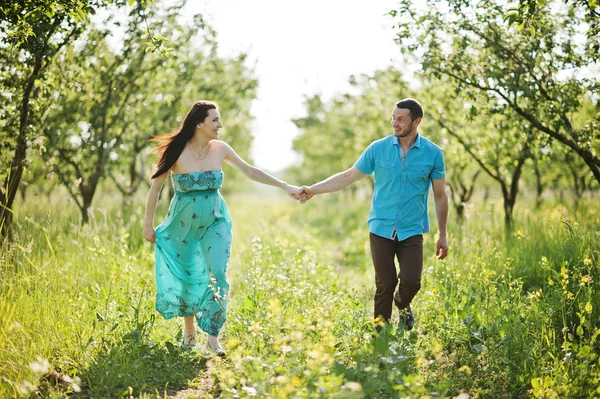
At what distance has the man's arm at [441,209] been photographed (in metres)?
5.77

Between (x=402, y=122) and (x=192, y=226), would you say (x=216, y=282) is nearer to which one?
(x=192, y=226)

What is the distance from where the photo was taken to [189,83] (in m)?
12.8

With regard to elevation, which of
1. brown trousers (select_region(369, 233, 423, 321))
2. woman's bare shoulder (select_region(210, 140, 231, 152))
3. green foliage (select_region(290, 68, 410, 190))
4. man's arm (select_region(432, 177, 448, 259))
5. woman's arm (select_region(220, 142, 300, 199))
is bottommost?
brown trousers (select_region(369, 233, 423, 321))

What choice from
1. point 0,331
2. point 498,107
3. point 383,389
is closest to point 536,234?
point 498,107

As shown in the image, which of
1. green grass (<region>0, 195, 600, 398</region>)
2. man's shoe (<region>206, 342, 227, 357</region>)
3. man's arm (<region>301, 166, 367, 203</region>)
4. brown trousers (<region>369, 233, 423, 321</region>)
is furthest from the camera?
man's arm (<region>301, 166, 367, 203</region>)

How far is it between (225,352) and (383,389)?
1658 mm

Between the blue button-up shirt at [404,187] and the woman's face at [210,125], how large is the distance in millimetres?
1698

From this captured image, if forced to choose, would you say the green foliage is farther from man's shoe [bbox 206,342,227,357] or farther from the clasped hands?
man's shoe [bbox 206,342,227,357]

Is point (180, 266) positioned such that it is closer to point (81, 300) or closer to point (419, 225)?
point (81, 300)

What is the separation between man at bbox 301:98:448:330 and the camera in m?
5.64

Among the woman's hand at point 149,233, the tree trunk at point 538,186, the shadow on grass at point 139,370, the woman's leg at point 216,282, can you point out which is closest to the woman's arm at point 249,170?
the woman's leg at point 216,282

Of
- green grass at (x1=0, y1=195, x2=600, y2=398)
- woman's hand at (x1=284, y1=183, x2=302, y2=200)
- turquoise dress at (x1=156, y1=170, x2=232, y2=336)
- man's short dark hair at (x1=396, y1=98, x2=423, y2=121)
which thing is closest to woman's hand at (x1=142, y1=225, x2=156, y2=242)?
turquoise dress at (x1=156, y1=170, x2=232, y2=336)

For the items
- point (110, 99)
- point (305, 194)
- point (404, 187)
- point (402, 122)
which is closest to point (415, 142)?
point (402, 122)

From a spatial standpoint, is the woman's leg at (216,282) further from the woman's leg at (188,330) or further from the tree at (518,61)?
the tree at (518,61)
